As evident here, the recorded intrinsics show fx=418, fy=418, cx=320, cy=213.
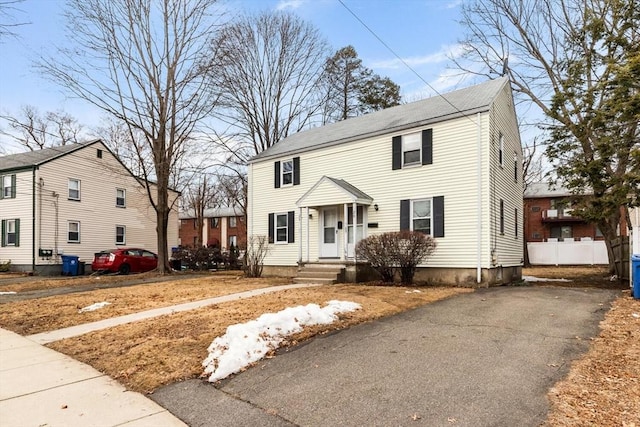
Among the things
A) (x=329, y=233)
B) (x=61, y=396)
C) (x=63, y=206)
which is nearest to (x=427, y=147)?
(x=329, y=233)

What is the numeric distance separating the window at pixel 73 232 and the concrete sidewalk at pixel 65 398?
2037 cm

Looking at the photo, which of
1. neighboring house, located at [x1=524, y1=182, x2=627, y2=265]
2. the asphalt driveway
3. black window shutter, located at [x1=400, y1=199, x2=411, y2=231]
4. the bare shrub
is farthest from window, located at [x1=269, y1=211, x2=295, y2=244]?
neighboring house, located at [x1=524, y1=182, x2=627, y2=265]

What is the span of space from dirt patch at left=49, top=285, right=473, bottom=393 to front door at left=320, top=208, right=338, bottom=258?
20.5ft

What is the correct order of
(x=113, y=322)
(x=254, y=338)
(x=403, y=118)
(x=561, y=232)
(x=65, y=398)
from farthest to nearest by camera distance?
(x=561, y=232)
(x=403, y=118)
(x=113, y=322)
(x=254, y=338)
(x=65, y=398)

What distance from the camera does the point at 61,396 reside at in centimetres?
441

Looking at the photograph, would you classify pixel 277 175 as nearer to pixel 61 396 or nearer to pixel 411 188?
pixel 411 188

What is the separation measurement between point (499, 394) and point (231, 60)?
2218cm

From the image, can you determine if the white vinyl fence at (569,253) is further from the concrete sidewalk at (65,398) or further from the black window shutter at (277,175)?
the concrete sidewalk at (65,398)

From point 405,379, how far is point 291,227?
1284 cm

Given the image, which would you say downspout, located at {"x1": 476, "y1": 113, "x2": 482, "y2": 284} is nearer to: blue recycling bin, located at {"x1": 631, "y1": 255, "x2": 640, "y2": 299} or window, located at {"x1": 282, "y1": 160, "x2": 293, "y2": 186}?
blue recycling bin, located at {"x1": 631, "y1": 255, "x2": 640, "y2": 299}

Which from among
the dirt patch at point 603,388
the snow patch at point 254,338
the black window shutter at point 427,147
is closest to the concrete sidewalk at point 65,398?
the snow patch at point 254,338

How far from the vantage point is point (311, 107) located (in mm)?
26344

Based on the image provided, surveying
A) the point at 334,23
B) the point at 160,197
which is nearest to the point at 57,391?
the point at 334,23

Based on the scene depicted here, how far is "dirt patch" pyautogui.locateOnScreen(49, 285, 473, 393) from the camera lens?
16.4ft
